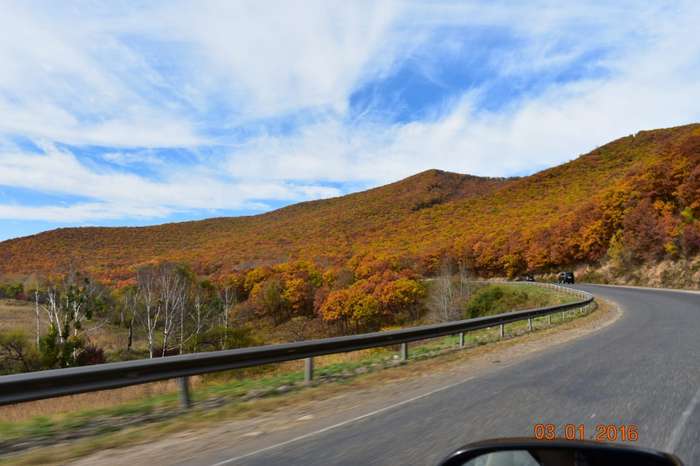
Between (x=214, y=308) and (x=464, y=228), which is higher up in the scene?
(x=464, y=228)

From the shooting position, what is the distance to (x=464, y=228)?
90.9 metres

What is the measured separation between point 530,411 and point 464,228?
8646 cm

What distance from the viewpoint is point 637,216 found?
48844 millimetres

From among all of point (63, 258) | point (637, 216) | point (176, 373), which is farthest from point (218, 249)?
point (176, 373)

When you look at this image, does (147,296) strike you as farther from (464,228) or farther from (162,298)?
(464,228)

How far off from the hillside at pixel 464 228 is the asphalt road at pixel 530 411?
126 ft

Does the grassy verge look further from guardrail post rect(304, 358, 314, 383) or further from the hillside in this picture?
the hillside

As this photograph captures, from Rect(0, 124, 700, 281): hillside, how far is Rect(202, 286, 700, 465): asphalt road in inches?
1514

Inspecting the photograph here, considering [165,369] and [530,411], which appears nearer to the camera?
[530,411]

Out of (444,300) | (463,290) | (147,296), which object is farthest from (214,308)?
(463,290)

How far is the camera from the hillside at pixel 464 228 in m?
48.8

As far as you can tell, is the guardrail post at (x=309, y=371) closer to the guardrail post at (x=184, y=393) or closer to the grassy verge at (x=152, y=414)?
the grassy verge at (x=152, y=414)

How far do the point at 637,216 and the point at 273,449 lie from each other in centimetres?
5209

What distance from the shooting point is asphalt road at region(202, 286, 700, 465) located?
197 inches
